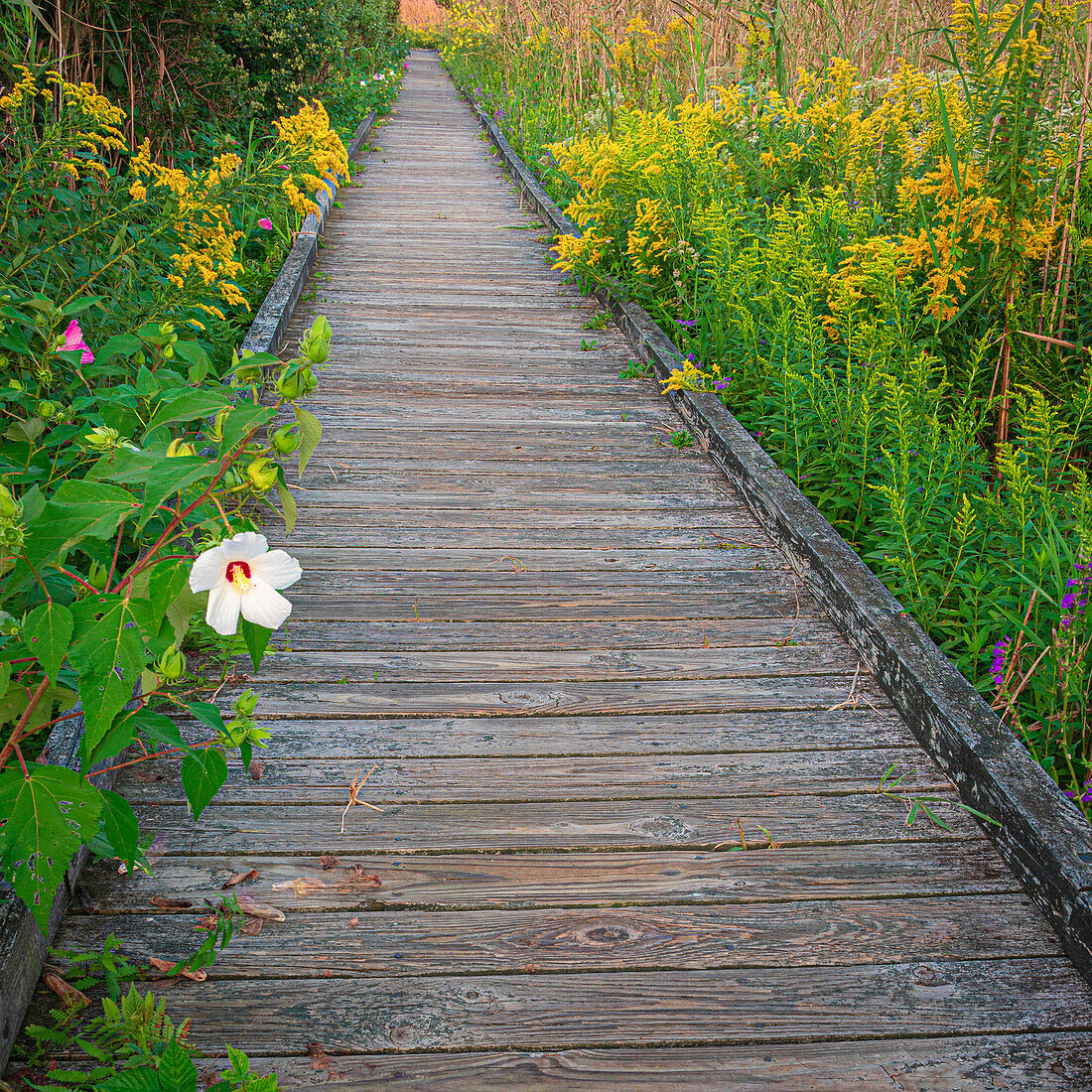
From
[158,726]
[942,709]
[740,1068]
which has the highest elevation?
[158,726]

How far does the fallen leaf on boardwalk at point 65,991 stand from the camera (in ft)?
5.06

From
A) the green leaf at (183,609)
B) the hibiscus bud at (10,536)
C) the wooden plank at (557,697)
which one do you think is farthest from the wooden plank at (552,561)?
the hibiscus bud at (10,536)

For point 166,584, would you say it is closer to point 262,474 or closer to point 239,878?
point 262,474

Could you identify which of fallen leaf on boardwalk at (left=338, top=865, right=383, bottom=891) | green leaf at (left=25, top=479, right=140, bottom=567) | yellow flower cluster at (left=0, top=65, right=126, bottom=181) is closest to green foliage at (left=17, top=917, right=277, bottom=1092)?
fallen leaf on boardwalk at (left=338, top=865, right=383, bottom=891)

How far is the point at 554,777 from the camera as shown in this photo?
2.16 m

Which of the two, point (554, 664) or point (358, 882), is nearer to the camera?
point (358, 882)

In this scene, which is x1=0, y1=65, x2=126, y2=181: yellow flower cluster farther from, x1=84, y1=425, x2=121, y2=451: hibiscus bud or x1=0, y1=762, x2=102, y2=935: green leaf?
x1=0, y1=762, x2=102, y2=935: green leaf

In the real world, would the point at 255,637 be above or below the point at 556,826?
above

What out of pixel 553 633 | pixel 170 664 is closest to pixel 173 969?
pixel 170 664

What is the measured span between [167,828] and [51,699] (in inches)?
24.3

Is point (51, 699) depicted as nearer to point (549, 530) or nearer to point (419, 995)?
point (419, 995)

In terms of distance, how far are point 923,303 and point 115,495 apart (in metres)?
3.81

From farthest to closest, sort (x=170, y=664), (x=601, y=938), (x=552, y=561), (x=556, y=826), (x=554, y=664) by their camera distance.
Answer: (x=552, y=561) < (x=554, y=664) < (x=556, y=826) < (x=601, y=938) < (x=170, y=664)

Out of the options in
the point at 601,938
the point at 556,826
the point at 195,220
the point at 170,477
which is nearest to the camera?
the point at 170,477
